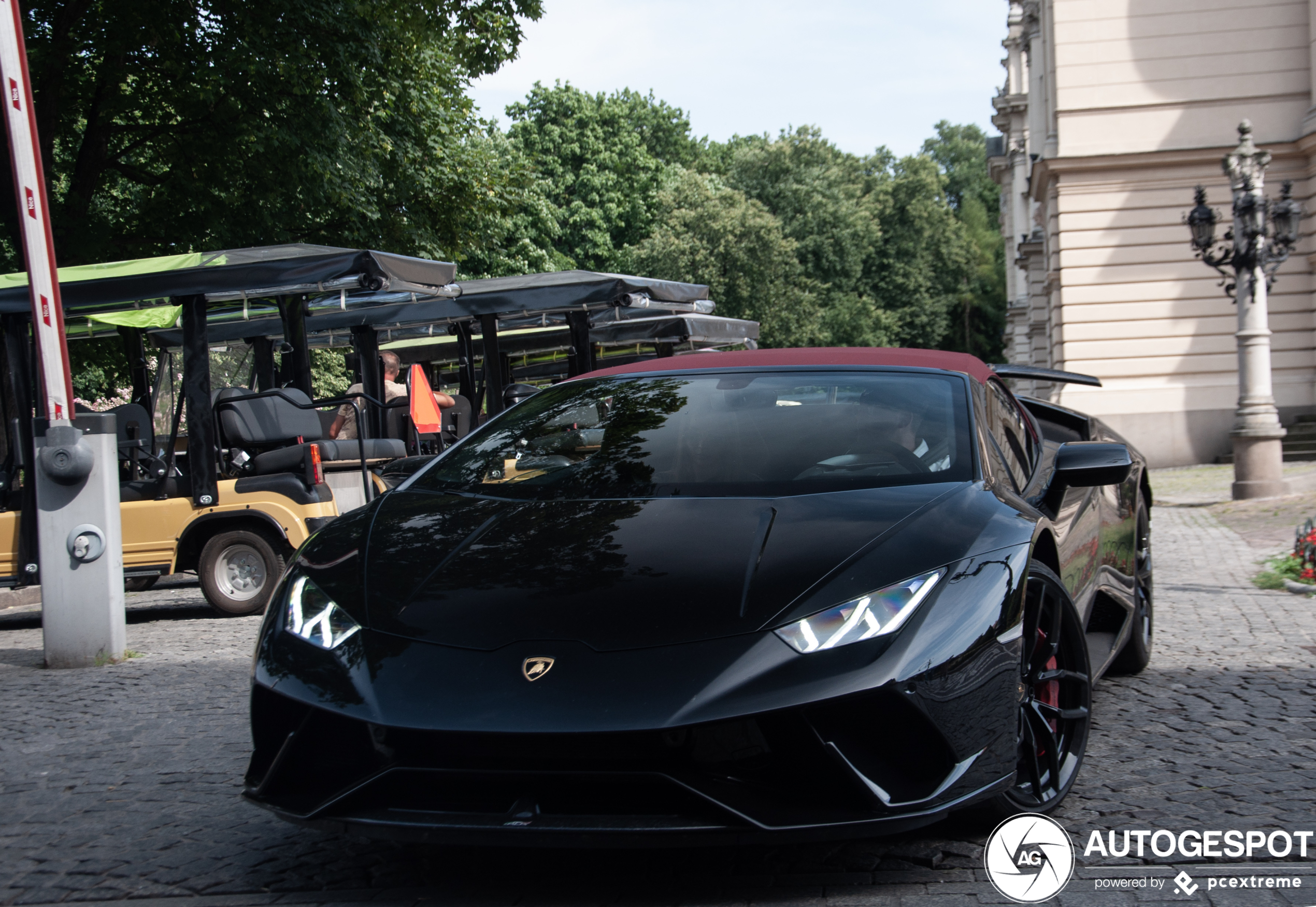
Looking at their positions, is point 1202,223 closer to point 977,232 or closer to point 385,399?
point 385,399

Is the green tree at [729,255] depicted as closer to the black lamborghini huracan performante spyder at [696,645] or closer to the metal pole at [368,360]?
the metal pole at [368,360]

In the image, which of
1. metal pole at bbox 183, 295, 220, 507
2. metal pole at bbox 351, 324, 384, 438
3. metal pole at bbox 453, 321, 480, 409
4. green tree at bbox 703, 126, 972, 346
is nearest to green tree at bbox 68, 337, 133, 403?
metal pole at bbox 351, 324, 384, 438

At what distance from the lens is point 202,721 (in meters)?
5.30

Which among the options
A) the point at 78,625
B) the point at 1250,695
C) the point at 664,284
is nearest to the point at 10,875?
the point at 78,625

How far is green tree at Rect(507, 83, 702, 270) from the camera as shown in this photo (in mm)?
49719

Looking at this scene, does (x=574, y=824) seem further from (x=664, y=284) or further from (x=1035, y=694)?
(x=664, y=284)

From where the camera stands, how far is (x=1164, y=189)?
2652 centimetres

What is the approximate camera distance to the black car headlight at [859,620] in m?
2.79

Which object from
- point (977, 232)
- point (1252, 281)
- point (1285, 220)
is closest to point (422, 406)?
point (1252, 281)

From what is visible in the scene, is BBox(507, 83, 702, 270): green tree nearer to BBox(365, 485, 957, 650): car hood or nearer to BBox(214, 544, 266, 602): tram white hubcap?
BBox(214, 544, 266, 602): tram white hubcap

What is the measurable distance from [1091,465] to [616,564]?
1.67m

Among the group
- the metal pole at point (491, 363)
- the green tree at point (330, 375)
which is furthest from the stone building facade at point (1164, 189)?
the green tree at point (330, 375)

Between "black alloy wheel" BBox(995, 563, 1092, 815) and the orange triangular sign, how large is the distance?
730 cm

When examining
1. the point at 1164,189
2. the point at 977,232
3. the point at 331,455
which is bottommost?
the point at 331,455
